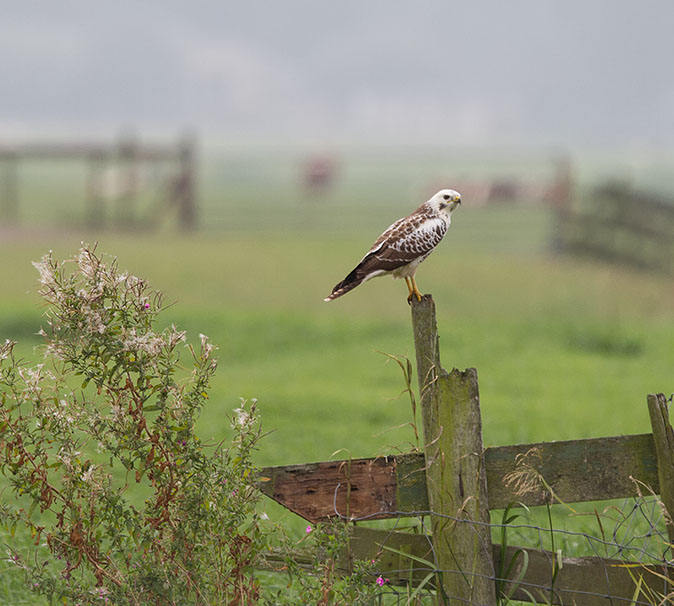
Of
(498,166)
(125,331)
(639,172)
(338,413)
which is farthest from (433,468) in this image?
(639,172)

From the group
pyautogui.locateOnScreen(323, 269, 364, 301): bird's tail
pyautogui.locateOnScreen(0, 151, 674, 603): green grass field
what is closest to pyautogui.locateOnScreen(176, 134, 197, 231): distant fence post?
pyautogui.locateOnScreen(0, 151, 674, 603): green grass field

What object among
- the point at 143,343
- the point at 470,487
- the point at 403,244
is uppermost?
the point at 403,244

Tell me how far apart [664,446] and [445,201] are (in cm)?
134

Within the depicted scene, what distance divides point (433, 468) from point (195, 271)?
17103 mm

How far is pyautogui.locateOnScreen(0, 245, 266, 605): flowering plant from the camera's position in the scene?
381cm

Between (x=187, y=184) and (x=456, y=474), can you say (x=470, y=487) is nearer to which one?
(x=456, y=474)

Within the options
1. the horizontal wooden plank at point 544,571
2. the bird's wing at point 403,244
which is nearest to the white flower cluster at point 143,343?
the bird's wing at point 403,244

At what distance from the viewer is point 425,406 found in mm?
4027

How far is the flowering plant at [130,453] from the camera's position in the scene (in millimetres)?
3812

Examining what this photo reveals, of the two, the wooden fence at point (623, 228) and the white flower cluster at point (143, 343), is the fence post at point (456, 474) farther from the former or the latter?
the wooden fence at point (623, 228)

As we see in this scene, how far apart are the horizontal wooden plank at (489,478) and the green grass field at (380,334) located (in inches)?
13.4

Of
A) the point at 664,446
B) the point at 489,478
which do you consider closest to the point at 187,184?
the point at 489,478

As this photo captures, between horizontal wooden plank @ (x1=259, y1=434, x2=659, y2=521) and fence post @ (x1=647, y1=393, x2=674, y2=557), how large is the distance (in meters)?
0.08

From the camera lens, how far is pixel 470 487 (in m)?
3.96
